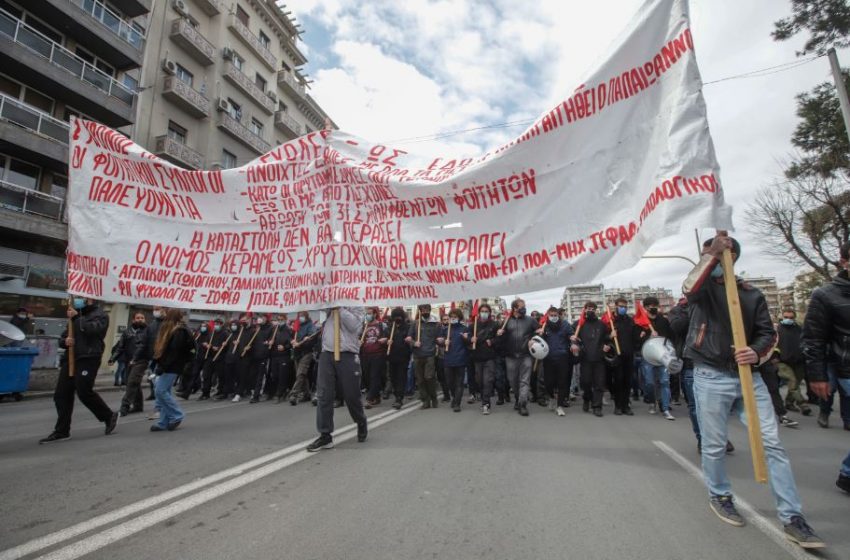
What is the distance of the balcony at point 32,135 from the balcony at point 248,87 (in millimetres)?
11701

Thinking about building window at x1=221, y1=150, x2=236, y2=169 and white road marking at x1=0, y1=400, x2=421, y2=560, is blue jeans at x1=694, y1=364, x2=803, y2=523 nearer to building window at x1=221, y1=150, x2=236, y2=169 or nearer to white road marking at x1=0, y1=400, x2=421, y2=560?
white road marking at x1=0, y1=400, x2=421, y2=560

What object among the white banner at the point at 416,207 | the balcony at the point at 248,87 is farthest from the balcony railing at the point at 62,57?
the white banner at the point at 416,207

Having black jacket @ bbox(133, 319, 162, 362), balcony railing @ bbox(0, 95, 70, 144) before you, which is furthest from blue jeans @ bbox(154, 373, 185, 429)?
balcony railing @ bbox(0, 95, 70, 144)

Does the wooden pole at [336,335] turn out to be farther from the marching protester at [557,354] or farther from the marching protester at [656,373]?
the marching protester at [656,373]

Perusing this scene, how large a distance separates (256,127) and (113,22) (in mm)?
11158

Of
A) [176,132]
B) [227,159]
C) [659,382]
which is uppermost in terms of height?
[176,132]

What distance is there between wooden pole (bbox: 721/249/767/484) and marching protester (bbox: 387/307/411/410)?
6703 millimetres

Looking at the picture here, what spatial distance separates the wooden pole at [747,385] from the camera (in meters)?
2.67

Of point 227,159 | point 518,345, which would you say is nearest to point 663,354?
point 518,345

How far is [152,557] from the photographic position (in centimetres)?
245

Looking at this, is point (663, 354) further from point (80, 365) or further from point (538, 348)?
point (80, 365)

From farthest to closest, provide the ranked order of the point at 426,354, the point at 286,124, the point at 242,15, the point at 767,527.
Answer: the point at 286,124, the point at 242,15, the point at 426,354, the point at 767,527

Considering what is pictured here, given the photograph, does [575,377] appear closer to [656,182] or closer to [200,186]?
[656,182]

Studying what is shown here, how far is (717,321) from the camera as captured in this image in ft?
10.6
